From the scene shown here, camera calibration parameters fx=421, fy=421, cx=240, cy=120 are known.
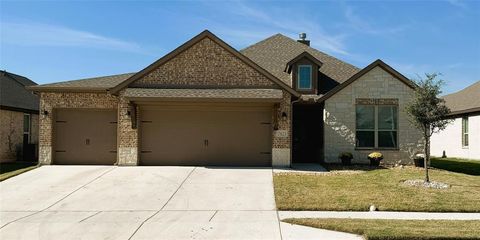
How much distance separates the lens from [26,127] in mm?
21766

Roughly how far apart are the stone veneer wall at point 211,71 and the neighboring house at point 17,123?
23.8ft

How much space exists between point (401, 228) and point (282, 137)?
30.3 feet

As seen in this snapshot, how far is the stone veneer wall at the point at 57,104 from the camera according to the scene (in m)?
17.8

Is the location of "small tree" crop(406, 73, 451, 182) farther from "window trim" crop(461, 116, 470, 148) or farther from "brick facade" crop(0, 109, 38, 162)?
"brick facade" crop(0, 109, 38, 162)

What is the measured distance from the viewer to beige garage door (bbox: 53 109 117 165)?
18047 millimetres

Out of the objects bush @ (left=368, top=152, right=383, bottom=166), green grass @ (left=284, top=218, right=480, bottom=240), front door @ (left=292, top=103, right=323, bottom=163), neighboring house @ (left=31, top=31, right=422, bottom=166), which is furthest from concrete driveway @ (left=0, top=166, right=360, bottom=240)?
bush @ (left=368, top=152, right=383, bottom=166)

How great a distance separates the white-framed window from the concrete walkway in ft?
53.8

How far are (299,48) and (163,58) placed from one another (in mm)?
9926

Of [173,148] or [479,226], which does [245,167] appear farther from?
[479,226]

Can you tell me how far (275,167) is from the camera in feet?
56.4

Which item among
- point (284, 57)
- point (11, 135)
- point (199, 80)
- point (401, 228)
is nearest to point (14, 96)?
point (11, 135)

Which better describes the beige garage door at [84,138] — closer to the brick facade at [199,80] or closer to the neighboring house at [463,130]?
the brick facade at [199,80]

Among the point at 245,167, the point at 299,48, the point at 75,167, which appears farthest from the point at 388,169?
the point at 75,167

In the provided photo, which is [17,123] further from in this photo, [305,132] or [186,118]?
[305,132]
